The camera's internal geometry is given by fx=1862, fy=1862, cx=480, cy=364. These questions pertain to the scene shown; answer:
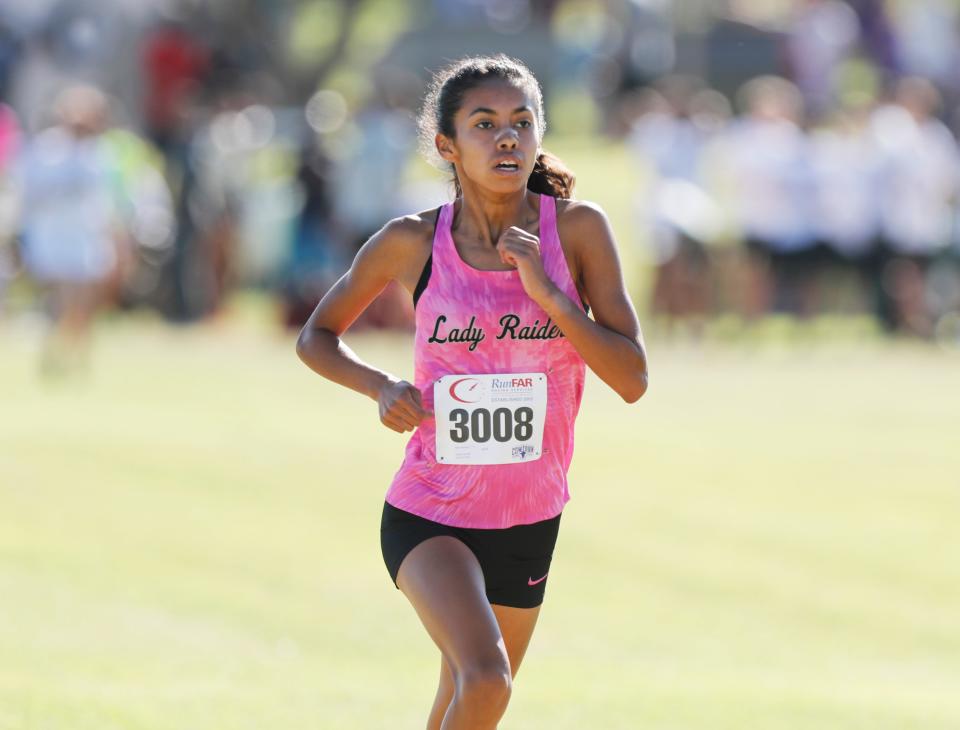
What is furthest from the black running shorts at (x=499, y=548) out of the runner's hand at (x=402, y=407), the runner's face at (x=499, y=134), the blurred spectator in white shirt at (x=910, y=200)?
the blurred spectator in white shirt at (x=910, y=200)

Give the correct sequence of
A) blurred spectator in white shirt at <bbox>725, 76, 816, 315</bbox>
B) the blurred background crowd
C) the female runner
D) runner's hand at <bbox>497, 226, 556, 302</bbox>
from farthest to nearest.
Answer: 1. blurred spectator in white shirt at <bbox>725, 76, 816, 315</bbox>
2. the blurred background crowd
3. the female runner
4. runner's hand at <bbox>497, 226, 556, 302</bbox>

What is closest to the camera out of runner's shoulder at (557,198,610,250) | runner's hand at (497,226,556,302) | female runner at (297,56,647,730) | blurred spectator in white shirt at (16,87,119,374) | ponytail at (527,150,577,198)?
runner's hand at (497,226,556,302)

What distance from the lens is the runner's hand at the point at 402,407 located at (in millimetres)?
4730

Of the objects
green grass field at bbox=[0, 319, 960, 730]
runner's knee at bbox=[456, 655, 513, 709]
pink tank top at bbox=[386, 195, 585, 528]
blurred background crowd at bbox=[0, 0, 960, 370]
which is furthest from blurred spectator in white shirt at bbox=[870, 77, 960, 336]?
runner's knee at bbox=[456, 655, 513, 709]

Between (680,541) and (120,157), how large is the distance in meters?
11.2

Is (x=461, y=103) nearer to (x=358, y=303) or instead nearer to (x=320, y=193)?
(x=358, y=303)

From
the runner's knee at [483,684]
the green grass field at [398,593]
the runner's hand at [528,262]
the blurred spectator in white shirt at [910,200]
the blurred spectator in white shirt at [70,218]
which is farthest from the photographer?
the blurred spectator in white shirt at [910,200]

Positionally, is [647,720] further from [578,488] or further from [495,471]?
[578,488]

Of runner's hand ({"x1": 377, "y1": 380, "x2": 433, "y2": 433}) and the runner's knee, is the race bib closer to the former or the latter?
runner's hand ({"x1": 377, "y1": 380, "x2": 433, "y2": 433})

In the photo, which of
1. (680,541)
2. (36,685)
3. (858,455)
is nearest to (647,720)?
(36,685)

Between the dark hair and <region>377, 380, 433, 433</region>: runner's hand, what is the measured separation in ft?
2.39

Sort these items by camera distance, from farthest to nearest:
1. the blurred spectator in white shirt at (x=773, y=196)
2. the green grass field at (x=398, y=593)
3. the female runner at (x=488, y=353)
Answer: the blurred spectator in white shirt at (x=773, y=196)
the green grass field at (x=398, y=593)
the female runner at (x=488, y=353)

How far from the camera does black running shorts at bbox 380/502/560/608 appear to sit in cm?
491

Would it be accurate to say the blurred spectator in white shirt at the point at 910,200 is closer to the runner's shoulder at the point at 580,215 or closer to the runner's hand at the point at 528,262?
the runner's shoulder at the point at 580,215
